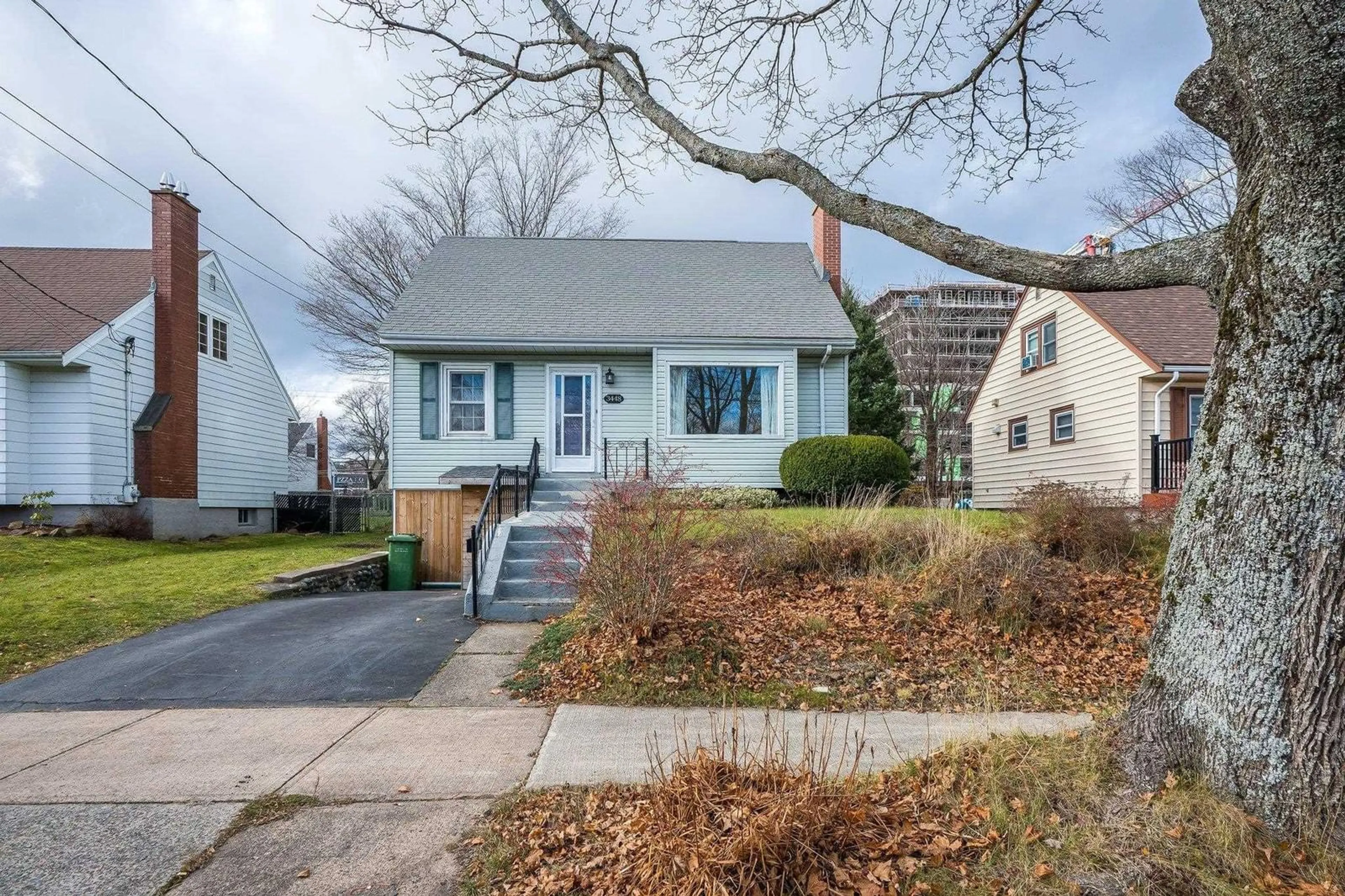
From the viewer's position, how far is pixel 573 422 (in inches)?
544

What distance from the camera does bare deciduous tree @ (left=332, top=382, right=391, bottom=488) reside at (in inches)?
1558

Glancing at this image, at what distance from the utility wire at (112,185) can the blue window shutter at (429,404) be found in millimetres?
6915

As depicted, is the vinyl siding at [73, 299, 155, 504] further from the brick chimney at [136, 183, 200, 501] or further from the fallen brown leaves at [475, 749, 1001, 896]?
the fallen brown leaves at [475, 749, 1001, 896]

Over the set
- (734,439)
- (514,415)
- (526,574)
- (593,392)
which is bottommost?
(526,574)

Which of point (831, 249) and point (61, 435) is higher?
point (831, 249)

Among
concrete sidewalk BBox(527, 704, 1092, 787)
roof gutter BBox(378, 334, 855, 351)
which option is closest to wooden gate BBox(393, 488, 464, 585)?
roof gutter BBox(378, 334, 855, 351)

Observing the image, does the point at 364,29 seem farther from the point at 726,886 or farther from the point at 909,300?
the point at 909,300

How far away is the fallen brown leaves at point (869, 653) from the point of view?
4.92 m

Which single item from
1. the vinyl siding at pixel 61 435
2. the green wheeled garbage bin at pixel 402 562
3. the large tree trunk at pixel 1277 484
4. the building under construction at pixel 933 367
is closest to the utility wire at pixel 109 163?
the vinyl siding at pixel 61 435

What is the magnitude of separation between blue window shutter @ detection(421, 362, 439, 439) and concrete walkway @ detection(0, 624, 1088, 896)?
29.2ft

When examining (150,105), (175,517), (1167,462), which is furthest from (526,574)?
(1167,462)

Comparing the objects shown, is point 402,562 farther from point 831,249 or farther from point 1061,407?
point 1061,407

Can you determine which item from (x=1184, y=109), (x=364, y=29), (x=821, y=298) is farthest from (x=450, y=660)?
(x=821, y=298)

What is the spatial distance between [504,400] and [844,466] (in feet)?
22.2
